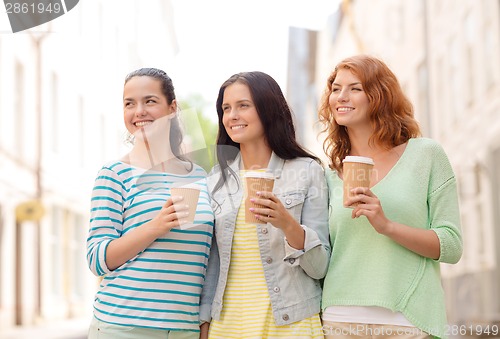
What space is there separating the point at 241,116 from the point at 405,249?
72 cm

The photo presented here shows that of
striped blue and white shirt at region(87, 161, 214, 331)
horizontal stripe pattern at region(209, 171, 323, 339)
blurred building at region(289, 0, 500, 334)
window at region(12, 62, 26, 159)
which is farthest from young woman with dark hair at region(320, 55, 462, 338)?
Answer: window at region(12, 62, 26, 159)

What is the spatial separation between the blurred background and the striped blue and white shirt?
0.29 metres

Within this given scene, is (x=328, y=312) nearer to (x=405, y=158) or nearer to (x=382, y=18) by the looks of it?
(x=405, y=158)

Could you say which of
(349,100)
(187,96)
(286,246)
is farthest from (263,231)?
(187,96)

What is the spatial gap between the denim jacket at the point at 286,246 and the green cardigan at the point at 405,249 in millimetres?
71

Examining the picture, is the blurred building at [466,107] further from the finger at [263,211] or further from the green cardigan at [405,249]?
the finger at [263,211]

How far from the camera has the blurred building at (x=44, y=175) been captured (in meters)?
13.4

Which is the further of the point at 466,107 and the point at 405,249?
the point at 466,107

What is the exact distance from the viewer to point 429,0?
13.0 metres

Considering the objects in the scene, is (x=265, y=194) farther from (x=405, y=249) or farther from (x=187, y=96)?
(x=187, y=96)

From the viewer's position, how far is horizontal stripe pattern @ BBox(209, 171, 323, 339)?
2.58 metres

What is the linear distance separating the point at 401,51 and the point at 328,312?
1249cm

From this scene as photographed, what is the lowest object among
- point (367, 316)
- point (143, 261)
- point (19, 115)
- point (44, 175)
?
point (367, 316)

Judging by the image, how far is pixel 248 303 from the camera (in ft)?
8.60
